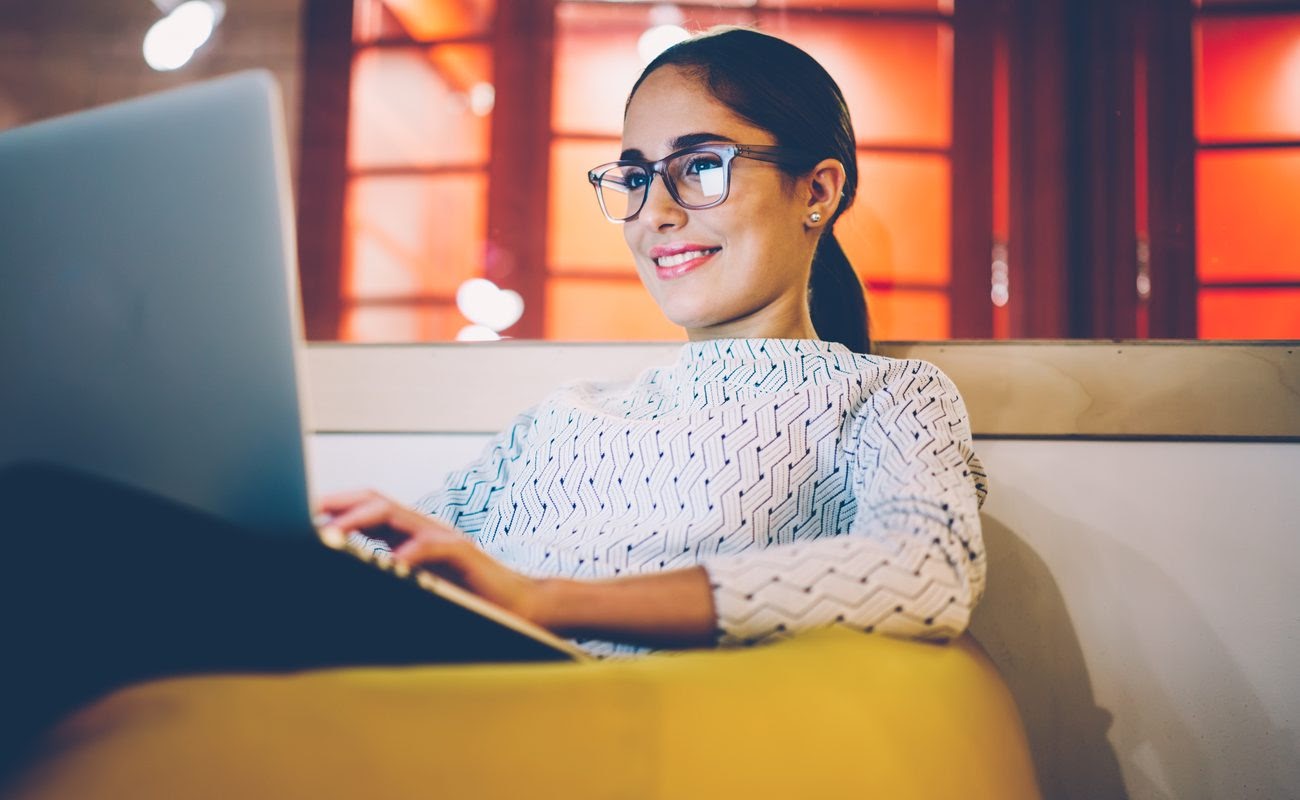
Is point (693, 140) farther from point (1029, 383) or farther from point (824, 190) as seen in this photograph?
point (1029, 383)

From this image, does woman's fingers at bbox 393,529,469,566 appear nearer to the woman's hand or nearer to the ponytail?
the woman's hand

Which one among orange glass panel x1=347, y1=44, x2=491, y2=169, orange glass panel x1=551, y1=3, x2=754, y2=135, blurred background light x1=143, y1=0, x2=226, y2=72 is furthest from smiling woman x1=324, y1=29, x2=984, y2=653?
blurred background light x1=143, y1=0, x2=226, y2=72

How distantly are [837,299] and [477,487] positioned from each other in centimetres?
52

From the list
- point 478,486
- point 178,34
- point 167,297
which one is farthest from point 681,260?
point 178,34

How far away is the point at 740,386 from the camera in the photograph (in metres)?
0.85

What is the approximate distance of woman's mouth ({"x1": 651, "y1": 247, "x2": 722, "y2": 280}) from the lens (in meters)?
0.92

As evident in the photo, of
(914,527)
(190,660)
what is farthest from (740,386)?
(190,660)

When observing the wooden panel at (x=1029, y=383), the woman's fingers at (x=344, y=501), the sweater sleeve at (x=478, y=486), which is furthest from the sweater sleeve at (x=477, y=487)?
the woman's fingers at (x=344, y=501)

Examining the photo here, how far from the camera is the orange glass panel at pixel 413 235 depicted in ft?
5.64

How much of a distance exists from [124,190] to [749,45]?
0.73m

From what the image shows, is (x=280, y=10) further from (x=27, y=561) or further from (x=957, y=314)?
(x=27, y=561)

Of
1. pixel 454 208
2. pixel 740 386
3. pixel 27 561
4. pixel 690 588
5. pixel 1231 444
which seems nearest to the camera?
pixel 27 561

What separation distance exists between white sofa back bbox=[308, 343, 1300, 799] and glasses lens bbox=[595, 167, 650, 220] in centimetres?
42

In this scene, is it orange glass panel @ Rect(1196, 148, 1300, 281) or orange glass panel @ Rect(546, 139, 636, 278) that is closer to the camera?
orange glass panel @ Rect(1196, 148, 1300, 281)
